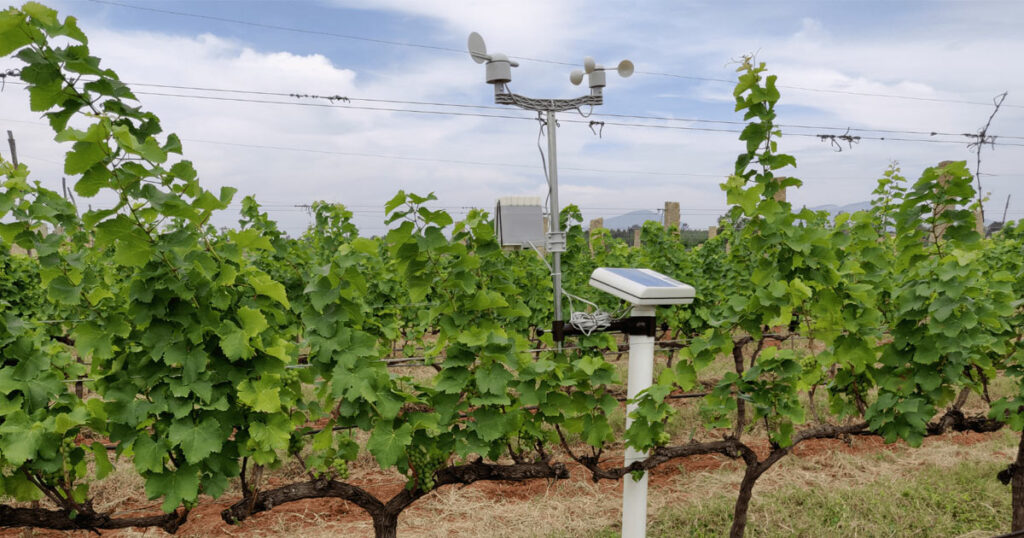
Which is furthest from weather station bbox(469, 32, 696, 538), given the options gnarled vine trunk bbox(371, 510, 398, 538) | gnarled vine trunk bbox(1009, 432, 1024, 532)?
gnarled vine trunk bbox(1009, 432, 1024, 532)

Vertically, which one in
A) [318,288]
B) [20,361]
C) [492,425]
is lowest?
[492,425]

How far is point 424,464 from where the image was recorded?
291cm

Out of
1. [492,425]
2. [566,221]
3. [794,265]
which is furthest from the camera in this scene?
[566,221]

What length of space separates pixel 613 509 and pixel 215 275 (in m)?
3.32

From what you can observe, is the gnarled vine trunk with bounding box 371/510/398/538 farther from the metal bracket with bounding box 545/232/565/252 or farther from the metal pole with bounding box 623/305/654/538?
the metal bracket with bounding box 545/232/565/252

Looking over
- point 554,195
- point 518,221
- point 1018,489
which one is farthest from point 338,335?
point 1018,489

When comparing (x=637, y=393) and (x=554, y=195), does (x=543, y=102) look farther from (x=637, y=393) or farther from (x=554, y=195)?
(x=637, y=393)

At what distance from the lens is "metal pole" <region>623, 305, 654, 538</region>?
2.99 m

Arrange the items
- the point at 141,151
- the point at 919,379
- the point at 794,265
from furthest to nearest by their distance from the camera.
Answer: the point at 919,379
the point at 794,265
the point at 141,151

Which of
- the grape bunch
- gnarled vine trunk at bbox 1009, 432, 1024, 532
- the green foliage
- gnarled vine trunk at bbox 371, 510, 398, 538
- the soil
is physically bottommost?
the soil

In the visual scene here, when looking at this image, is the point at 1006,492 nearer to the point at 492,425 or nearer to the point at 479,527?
the point at 479,527

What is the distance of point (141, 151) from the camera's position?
1947 mm

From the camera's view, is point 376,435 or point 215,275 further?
point 376,435

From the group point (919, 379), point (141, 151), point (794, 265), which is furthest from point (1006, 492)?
point (141, 151)
